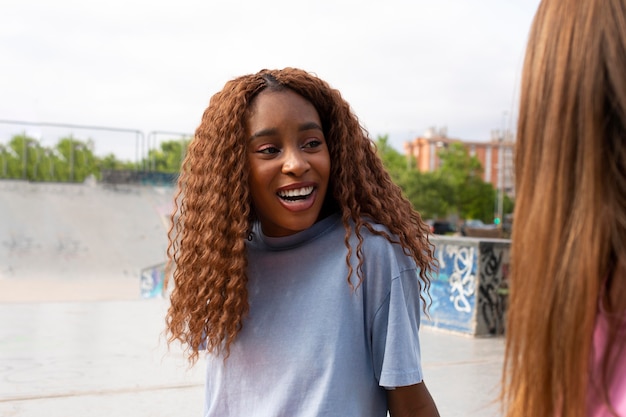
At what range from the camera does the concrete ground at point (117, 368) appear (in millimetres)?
4727

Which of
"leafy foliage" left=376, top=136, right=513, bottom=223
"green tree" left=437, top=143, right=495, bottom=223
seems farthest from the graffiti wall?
"green tree" left=437, top=143, right=495, bottom=223

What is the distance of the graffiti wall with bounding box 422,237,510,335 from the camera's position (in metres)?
7.80

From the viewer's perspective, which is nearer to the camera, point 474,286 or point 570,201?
point 570,201

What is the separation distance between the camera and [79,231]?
22.5 meters

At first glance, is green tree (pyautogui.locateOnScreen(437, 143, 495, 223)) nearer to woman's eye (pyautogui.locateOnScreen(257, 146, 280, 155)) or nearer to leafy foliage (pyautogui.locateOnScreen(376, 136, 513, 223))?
leafy foliage (pyautogui.locateOnScreen(376, 136, 513, 223))

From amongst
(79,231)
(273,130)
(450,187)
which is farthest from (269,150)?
(450,187)

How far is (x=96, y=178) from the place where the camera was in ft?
81.6

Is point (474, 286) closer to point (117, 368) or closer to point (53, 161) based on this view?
point (117, 368)

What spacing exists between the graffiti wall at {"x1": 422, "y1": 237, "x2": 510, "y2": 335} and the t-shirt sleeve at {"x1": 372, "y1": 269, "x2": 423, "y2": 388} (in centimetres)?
609

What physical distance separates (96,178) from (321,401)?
80.4 feet

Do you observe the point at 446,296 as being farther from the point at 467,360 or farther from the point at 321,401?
the point at 321,401

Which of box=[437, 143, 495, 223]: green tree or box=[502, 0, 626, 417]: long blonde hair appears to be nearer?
box=[502, 0, 626, 417]: long blonde hair

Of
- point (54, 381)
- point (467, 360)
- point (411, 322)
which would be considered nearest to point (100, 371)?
point (54, 381)

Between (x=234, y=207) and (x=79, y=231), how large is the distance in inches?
859
